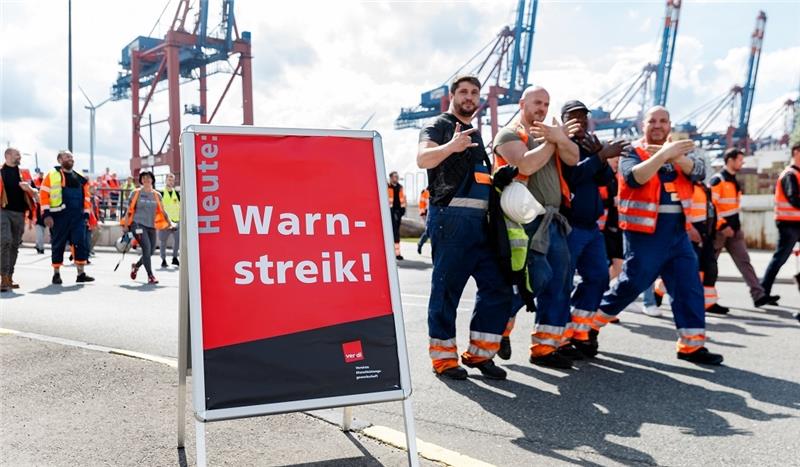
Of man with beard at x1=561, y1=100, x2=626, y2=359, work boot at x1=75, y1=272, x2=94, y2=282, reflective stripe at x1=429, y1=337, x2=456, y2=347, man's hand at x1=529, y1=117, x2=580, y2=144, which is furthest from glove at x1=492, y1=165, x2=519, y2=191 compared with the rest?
work boot at x1=75, y1=272, x2=94, y2=282

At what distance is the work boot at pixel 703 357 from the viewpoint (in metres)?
5.05

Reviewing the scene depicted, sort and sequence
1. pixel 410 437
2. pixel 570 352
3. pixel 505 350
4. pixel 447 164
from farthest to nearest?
pixel 570 352 < pixel 505 350 < pixel 447 164 < pixel 410 437

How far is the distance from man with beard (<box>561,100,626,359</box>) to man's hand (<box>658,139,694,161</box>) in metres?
0.30

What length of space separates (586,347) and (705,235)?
235 centimetres

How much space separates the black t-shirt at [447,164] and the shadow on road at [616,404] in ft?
3.87

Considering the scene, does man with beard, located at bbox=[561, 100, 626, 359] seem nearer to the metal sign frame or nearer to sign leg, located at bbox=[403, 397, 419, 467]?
the metal sign frame

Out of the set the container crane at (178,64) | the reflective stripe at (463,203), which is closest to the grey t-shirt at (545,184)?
the reflective stripe at (463,203)

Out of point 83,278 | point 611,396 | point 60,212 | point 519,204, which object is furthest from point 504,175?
point 83,278

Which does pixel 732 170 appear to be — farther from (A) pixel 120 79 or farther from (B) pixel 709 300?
(A) pixel 120 79

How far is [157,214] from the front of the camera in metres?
11.6

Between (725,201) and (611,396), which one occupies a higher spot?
(725,201)

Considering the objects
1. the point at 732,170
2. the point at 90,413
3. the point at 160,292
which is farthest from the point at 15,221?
the point at 732,170

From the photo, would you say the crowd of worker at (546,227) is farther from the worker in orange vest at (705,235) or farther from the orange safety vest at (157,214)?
the orange safety vest at (157,214)

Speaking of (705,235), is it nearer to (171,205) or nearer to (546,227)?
(546,227)
